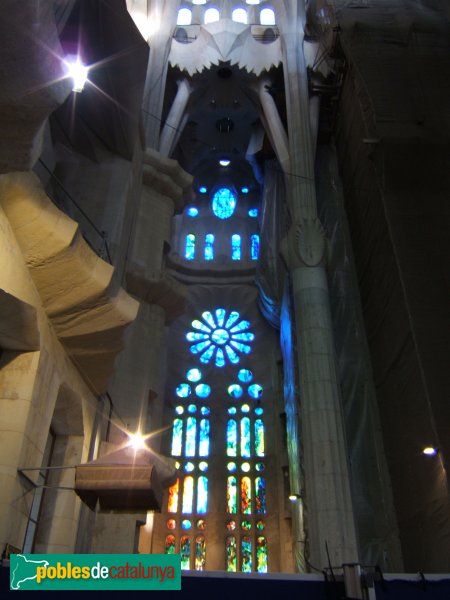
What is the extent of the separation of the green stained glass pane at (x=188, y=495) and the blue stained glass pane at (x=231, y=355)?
462cm

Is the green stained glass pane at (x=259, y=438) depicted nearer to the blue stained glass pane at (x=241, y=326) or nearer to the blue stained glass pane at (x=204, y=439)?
the blue stained glass pane at (x=204, y=439)

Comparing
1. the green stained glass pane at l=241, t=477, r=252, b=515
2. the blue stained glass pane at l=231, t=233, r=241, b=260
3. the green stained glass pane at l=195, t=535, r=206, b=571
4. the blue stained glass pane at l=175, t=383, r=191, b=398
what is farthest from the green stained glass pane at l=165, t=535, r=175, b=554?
the blue stained glass pane at l=231, t=233, r=241, b=260

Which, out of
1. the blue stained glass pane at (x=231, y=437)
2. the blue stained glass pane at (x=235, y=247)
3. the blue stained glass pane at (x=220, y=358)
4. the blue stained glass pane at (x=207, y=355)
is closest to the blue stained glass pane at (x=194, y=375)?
the blue stained glass pane at (x=207, y=355)

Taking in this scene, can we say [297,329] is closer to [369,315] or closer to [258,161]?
[369,315]

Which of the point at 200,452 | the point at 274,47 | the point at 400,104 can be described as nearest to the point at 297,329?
the point at 400,104

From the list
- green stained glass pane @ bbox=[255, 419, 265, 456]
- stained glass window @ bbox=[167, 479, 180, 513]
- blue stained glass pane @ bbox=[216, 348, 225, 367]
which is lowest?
stained glass window @ bbox=[167, 479, 180, 513]

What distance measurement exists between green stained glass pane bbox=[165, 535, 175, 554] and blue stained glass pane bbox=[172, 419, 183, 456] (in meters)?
2.69

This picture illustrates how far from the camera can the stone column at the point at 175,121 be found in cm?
1691

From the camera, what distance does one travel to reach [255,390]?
1953 cm

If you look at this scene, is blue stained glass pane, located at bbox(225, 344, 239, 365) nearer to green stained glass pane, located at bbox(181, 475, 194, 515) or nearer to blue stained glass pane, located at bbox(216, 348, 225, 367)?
blue stained glass pane, located at bbox(216, 348, 225, 367)

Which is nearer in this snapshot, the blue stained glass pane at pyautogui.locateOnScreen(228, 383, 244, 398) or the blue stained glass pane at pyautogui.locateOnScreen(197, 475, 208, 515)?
the blue stained glass pane at pyautogui.locateOnScreen(197, 475, 208, 515)

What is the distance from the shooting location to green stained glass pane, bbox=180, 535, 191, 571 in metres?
16.4

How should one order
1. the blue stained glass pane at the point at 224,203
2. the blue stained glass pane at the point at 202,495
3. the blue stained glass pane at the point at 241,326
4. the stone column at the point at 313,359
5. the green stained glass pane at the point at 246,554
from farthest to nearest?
the blue stained glass pane at the point at 224,203 < the blue stained glass pane at the point at 241,326 < the blue stained glass pane at the point at 202,495 < the green stained glass pane at the point at 246,554 < the stone column at the point at 313,359

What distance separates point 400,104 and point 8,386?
11275mm
